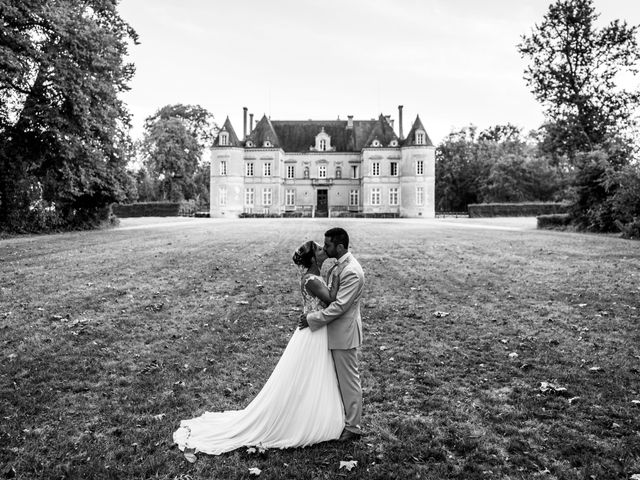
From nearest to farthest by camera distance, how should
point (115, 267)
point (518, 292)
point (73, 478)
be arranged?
point (73, 478) → point (518, 292) → point (115, 267)

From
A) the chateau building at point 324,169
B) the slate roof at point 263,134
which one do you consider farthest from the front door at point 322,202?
the slate roof at point 263,134

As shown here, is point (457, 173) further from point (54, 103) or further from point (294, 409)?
point (294, 409)

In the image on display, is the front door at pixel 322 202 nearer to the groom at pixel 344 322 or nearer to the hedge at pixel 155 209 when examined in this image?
the hedge at pixel 155 209

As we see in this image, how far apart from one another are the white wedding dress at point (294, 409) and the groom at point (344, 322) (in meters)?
0.10

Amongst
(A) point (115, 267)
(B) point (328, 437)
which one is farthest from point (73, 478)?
(A) point (115, 267)

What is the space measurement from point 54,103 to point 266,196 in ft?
Result: 122

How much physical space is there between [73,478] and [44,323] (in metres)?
4.69

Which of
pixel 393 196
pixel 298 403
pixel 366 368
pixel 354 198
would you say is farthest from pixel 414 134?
pixel 298 403

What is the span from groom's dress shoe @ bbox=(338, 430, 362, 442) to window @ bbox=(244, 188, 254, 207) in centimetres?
5410

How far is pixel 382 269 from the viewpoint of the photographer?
1303 cm

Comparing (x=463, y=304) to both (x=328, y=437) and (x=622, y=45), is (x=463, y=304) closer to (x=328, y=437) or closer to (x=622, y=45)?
(x=328, y=437)

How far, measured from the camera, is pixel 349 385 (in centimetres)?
442

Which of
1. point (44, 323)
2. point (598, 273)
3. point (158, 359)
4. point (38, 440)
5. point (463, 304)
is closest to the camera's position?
point (38, 440)

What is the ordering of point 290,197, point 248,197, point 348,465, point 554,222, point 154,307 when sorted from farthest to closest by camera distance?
point 290,197 < point 248,197 < point 554,222 < point 154,307 < point 348,465
